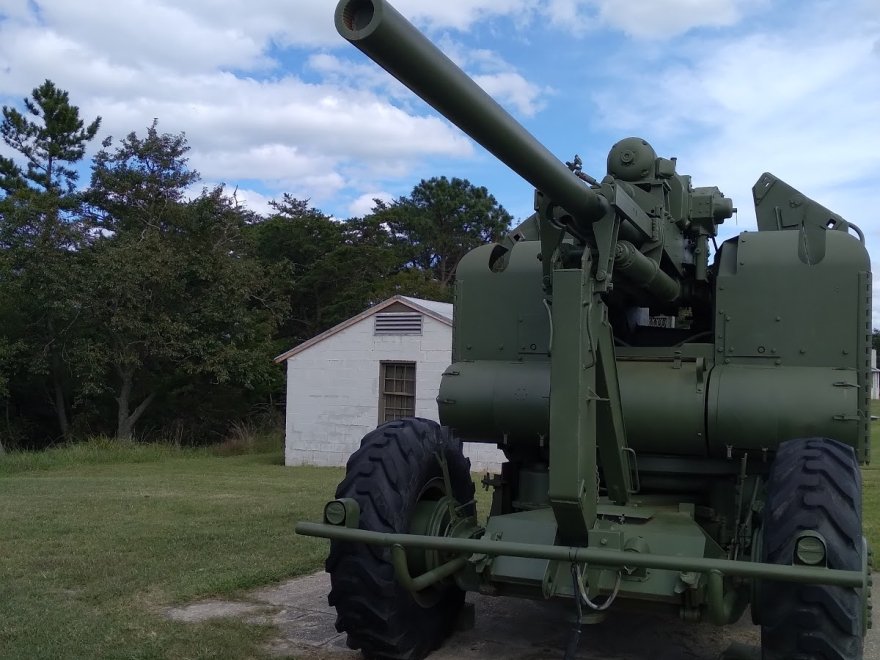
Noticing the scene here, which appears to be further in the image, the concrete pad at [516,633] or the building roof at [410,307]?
the building roof at [410,307]

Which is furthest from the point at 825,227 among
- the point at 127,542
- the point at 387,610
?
the point at 127,542

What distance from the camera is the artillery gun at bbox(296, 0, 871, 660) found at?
3896mm

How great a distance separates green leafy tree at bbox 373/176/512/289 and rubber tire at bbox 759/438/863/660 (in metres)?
36.7

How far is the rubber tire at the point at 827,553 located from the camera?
3.78 meters

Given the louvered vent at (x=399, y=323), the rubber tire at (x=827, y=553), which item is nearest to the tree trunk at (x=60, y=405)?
the louvered vent at (x=399, y=323)

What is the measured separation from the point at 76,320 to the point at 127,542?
16353mm

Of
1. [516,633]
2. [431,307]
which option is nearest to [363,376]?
[431,307]

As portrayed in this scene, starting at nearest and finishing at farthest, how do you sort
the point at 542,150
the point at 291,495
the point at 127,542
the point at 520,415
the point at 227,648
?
1. the point at 542,150
2. the point at 227,648
3. the point at 520,415
4. the point at 127,542
5. the point at 291,495

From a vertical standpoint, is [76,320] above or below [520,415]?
above

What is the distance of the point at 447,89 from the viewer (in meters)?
2.96

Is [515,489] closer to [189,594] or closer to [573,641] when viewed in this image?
[573,641]

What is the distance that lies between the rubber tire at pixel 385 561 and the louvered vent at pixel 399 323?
44.1 ft

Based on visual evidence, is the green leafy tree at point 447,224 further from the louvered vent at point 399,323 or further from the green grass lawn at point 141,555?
the green grass lawn at point 141,555

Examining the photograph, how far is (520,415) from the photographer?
5.35 meters
